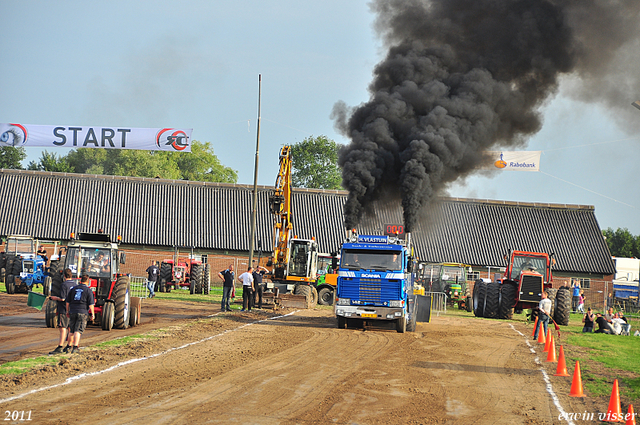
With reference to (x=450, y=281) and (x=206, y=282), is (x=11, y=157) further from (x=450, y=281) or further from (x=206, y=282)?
(x=450, y=281)

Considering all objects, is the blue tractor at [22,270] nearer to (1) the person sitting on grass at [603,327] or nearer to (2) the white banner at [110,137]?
(2) the white banner at [110,137]

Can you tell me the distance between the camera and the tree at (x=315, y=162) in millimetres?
79750

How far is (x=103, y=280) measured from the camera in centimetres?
1744

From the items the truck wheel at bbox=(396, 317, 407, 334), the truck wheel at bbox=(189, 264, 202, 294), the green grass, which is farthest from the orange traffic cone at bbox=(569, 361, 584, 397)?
the truck wheel at bbox=(189, 264, 202, 294)

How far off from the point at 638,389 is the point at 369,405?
20.0 ft

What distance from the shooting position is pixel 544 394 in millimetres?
11156

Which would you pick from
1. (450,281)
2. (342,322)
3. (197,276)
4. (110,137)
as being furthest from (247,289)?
(110,137)

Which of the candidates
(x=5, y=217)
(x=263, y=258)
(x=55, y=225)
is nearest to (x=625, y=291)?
(x=263, y=258)

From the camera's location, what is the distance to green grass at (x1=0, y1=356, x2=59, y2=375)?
35.8 ft

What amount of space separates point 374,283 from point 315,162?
202 feet

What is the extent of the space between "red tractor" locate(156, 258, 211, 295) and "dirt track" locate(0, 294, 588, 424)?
61.5ft

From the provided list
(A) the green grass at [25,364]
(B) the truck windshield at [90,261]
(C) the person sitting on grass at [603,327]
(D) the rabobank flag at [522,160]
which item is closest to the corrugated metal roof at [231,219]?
(D) the rabobank flag at [522,160]

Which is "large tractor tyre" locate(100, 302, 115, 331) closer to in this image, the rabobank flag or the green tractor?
the green tractor

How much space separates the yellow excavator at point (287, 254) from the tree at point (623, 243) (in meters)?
70.8
